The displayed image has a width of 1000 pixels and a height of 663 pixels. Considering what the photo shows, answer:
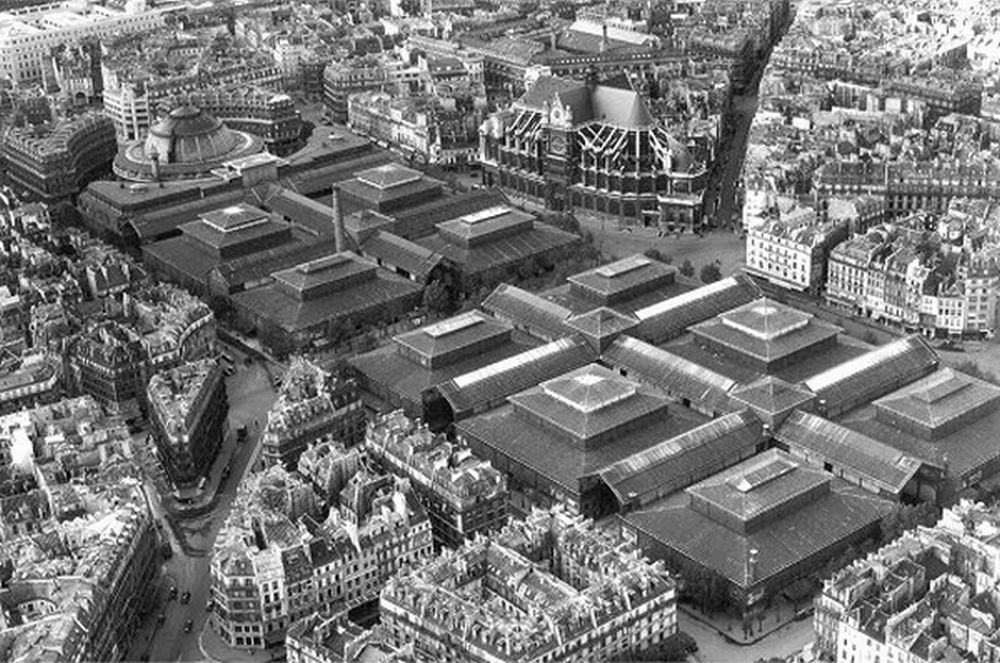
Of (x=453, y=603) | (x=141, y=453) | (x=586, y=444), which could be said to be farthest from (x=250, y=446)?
(x=453, y=603)

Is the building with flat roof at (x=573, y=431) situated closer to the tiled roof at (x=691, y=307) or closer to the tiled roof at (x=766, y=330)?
the tiled roof at (x=766, y=330)

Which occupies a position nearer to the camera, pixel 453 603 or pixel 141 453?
pixel 453 603

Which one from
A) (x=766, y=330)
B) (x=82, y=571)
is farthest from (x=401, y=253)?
(x=82, y=571)

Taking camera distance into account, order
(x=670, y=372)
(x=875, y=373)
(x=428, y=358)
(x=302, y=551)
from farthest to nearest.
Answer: (x=428, y=358), (x=670, y=372), (x=875, y=373), (x=302, y=551)

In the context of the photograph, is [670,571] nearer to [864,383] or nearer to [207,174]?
[864,383]

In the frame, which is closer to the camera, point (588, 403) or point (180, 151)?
point (588, 403)

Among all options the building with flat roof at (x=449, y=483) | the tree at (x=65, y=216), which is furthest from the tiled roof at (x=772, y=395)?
the tree at (x=65, y=216)

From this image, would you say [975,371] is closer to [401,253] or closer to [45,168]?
[401,253]
